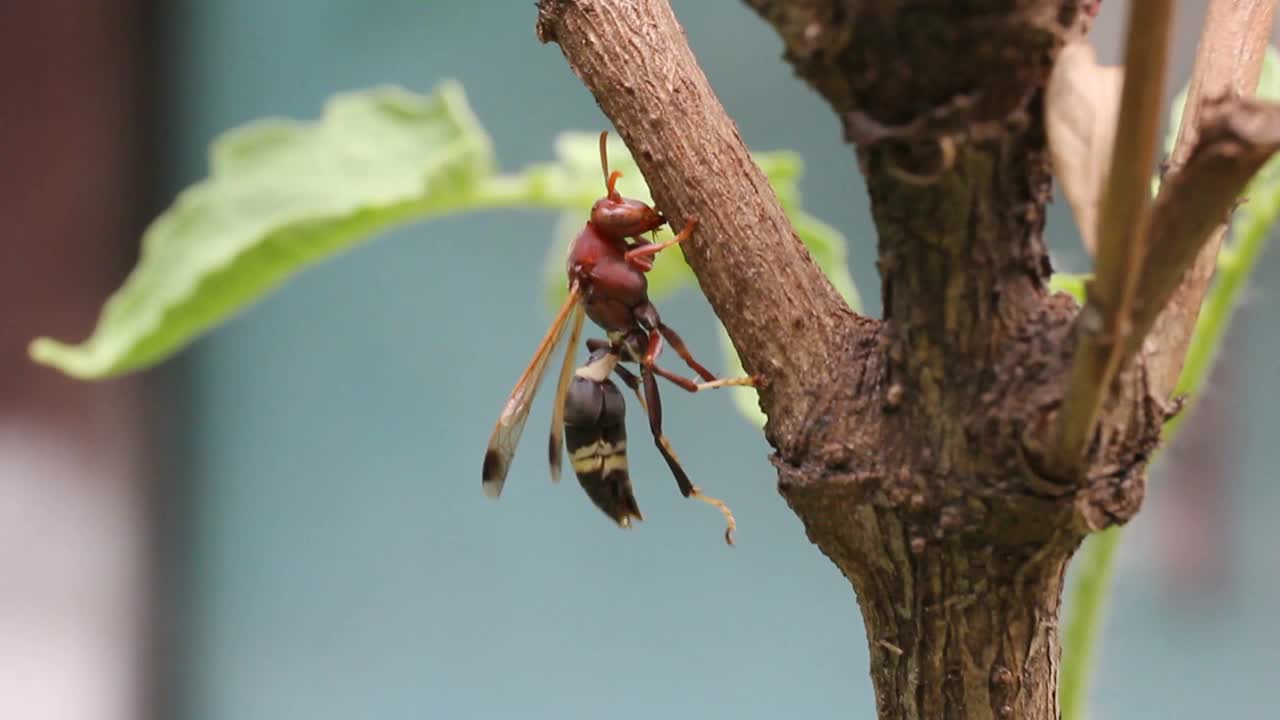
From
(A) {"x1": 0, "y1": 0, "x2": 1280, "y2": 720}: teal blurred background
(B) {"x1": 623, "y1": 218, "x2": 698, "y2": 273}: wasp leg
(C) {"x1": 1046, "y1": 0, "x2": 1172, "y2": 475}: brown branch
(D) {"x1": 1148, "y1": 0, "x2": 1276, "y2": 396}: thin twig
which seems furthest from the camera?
(A) {"x1": 0, "y1": 0, "x2": 1280, "y2": 720}: teal blurred background

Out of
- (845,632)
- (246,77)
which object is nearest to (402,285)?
(246,77)

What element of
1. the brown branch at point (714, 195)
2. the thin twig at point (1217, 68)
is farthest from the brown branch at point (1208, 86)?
the brown branch at point (714, 195)

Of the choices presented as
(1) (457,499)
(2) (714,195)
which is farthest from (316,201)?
(1) (457,499)

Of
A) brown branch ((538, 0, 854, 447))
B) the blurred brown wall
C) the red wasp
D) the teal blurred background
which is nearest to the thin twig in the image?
brown branch ((538, 0, 854, 447))

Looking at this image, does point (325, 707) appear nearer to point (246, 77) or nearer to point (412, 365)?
point (412, 365)

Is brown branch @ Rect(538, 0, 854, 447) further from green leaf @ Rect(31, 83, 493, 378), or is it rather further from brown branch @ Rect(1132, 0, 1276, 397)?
green leaf @ Rect(31, 83, 493, 378)

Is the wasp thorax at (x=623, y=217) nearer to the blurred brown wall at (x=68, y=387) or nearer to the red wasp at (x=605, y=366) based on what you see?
the red wasp at (x=605, y=366)
